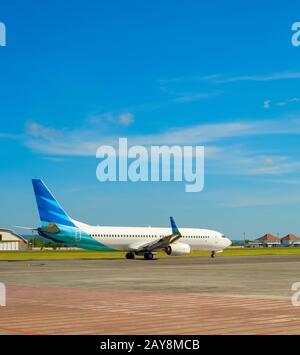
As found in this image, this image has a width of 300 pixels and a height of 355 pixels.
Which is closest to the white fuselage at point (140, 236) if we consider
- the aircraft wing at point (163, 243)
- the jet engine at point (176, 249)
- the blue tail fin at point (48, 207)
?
the aircraft wing at point (163, 243)

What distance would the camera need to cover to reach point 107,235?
67.9 metres

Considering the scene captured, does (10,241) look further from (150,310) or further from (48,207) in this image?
(150,310)

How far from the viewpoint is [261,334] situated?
11266 mm

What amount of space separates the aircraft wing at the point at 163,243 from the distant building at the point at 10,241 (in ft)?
288

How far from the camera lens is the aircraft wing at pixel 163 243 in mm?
67375

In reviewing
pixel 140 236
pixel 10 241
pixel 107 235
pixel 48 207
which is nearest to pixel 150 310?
pixel 48 207

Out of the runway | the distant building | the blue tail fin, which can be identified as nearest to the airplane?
the blue tail fin

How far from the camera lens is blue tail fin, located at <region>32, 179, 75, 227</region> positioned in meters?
64.3

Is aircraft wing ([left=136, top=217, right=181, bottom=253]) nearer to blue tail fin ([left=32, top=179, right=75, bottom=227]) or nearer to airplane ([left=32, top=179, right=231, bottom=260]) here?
airplane ([left=32, top=179, right=231, bottom=260])

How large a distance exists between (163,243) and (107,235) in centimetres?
676
